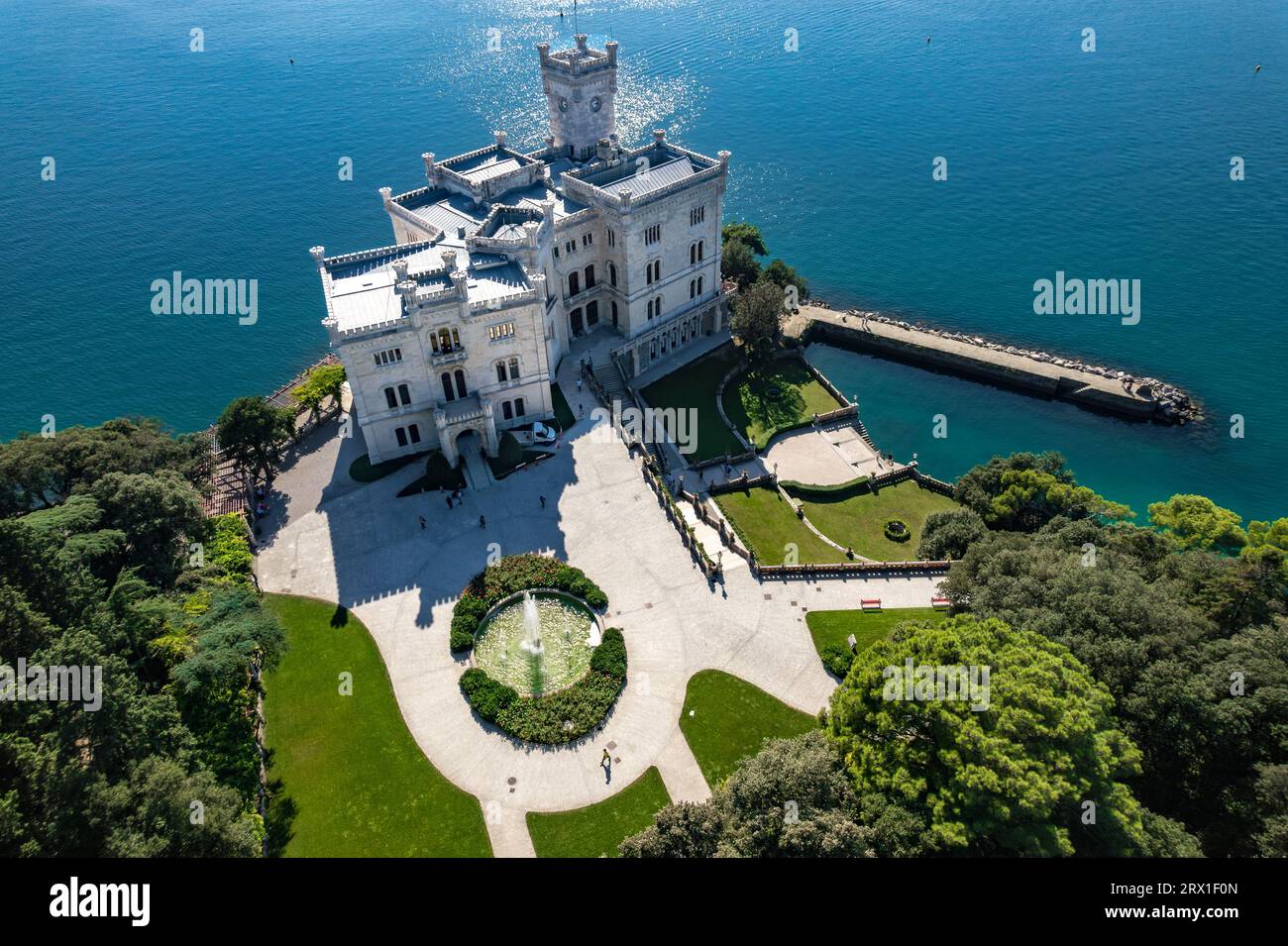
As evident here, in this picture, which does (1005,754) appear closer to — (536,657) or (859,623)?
(859,623)

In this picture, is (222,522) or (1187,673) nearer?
(1187,673)

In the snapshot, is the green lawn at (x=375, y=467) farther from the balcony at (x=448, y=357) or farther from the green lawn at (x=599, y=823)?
Answer: the green lawn at (x=599, y=823)

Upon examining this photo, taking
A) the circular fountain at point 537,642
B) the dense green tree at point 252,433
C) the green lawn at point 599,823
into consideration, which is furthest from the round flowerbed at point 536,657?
the dense green tree at point 252,433

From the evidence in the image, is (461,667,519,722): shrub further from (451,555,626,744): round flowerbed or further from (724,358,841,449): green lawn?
(724,358,841,449): green lawn

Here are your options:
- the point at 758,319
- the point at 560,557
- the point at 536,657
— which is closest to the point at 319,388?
the point at 560,557

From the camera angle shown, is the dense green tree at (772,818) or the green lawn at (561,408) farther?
the green lawn at (561,408)
